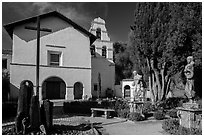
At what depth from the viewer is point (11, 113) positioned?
39.2ft

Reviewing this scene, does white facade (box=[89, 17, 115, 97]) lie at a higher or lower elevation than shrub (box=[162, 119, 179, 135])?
higher

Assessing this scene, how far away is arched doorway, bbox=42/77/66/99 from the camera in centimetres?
2339

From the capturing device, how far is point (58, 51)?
22.5 metres

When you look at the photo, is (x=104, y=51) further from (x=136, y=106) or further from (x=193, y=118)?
(x=193, y=118)

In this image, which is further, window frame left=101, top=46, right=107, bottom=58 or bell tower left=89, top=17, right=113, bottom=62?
window frame left=101, top=46, right=107, bottom=58

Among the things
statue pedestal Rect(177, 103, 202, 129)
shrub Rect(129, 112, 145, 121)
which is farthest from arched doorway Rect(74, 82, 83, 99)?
statue pedestal Rect(177, 103, 202, 129)

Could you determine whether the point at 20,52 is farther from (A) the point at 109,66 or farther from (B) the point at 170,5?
(B) the point at 170,5

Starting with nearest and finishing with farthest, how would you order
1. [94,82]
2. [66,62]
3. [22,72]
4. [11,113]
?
[11,113] < [22,72] < [66,62] < [94,82]

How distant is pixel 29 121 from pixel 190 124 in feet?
19.8

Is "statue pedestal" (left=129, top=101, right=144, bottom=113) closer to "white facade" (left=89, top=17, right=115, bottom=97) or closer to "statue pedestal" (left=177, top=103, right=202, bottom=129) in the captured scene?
"statue pedestal" (left=177, top=103, right=202, bottom=129)

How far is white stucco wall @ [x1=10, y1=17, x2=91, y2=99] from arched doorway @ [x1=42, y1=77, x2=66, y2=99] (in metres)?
1.65

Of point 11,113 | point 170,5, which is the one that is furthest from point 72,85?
point 170,5

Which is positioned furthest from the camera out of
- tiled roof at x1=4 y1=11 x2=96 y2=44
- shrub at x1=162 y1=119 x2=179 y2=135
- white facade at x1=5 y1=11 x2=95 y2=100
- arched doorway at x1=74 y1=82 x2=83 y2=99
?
arched doorway at x1=74 y1=82 x2=83 y2=99

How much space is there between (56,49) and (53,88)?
15.8 ft
